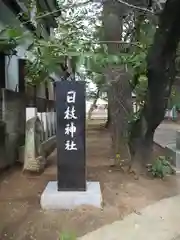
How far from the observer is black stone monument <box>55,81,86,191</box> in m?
5.39

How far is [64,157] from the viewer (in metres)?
5.44

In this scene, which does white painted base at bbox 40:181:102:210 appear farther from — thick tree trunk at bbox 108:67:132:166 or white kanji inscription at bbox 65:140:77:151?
thick tree trunk at bbox 108:67:132:166

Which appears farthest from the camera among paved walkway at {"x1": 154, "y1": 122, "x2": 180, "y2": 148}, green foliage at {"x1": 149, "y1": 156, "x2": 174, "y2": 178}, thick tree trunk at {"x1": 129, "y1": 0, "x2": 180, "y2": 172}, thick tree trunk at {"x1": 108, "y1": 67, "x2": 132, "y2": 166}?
paved walkway at {"x1": 154, "y1": 122, "x2": 180, "y2": 148}

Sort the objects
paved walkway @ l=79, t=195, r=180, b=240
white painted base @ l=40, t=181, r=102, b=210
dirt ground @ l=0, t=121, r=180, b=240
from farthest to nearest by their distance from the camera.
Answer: white painted base @ l=40, t=181, r=102, b=210 → dirt ground @ l=0, t=121, r=180, b=240 → paved walkway @ l=79, t=195, r=180, b=240

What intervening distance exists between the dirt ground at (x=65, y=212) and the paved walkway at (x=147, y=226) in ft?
0.53

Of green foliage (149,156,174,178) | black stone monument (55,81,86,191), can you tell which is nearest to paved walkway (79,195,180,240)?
black stone monument (55,81,86,191)

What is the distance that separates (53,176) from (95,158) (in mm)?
2359

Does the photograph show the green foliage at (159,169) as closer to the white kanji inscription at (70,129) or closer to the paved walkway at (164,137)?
the white kanji inscription at (70,129)

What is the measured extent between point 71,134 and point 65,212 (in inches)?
46.5

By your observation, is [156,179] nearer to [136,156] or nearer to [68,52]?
[136,156]

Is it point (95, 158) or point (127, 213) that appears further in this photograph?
point (95, 158)

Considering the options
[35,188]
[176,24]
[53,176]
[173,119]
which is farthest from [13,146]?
[173,119]

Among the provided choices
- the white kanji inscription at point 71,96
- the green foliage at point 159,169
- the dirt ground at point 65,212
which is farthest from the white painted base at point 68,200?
the green foliage at point 159,169

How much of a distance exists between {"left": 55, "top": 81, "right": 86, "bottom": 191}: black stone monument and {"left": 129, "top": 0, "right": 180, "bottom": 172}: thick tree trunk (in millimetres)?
1424
